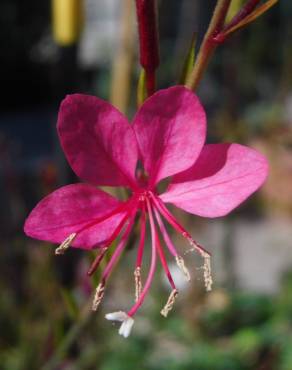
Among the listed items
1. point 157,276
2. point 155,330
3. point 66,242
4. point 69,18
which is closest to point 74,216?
point 66,242

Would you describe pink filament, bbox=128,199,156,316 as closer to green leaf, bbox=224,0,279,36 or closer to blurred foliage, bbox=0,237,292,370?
green leaf, bbox=224,0,279,36

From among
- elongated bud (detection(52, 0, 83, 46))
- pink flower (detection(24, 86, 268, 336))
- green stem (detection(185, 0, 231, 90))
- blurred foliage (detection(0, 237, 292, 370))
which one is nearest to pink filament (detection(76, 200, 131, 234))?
pink flower (detection(24, 86, 268, 336))

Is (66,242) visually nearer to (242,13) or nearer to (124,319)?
(124,319)

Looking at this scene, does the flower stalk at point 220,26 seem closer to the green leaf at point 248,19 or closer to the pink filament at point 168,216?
the green leaf at point 248,19

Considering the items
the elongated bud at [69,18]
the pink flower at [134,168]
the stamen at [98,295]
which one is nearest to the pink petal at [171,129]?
the pink flower at [134,168]

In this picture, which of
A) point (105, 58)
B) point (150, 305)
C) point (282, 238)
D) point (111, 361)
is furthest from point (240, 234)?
point (105, 58)

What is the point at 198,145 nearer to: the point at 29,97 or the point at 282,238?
the point at 282,238
